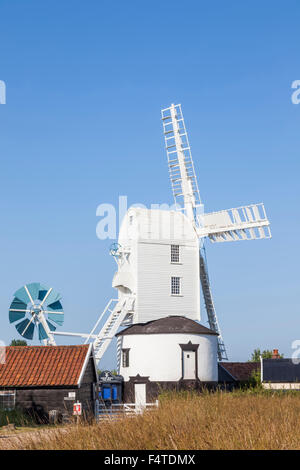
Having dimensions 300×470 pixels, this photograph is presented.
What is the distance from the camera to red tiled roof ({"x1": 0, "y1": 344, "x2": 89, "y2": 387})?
3002cm

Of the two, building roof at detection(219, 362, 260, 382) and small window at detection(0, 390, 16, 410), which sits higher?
small window at detection(0, 390, 16, 410)

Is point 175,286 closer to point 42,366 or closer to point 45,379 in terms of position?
point 42,366

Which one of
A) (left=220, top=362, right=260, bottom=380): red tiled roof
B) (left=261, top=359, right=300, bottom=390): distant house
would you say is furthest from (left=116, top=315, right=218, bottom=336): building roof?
(left=261, top=359, right=300, bottom=390): distant house

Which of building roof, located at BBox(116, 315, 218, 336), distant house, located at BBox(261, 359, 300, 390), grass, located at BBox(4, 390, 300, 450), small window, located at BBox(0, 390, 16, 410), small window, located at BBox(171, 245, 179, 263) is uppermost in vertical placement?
small window, located at BBox(171, 245, 179, 263)

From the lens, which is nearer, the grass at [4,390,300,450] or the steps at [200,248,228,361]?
the grass at [4,390,300,450]

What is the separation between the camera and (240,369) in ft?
178

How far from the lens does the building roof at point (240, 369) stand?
52312mm

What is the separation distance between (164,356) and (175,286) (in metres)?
6.56

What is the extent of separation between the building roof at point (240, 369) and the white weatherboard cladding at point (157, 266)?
9.05 m

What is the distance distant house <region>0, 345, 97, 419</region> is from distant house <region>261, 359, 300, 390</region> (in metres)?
A: 25.0

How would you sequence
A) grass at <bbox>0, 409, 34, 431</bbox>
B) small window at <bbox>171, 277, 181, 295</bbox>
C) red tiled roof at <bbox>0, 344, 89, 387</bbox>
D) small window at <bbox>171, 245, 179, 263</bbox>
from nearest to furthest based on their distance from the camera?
1. grass at <bbox>0, 409, 34, 431</bbox>
2. red tiled roof at <bbox>0, 344, 89, 387</bbox>
3. small window at <bbox>171, 277, 181, 295</bbox>
4. small window at <bbox>171, 245, 179, 263</bbox>

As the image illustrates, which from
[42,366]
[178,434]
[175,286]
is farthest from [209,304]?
[178,434]

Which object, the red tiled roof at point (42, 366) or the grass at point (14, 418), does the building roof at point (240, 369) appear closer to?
the red tiled roof at point (42, 366)

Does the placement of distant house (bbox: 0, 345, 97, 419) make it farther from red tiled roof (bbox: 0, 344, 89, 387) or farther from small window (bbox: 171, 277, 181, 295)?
small window (bbox: 171, 277, 181, 295)
